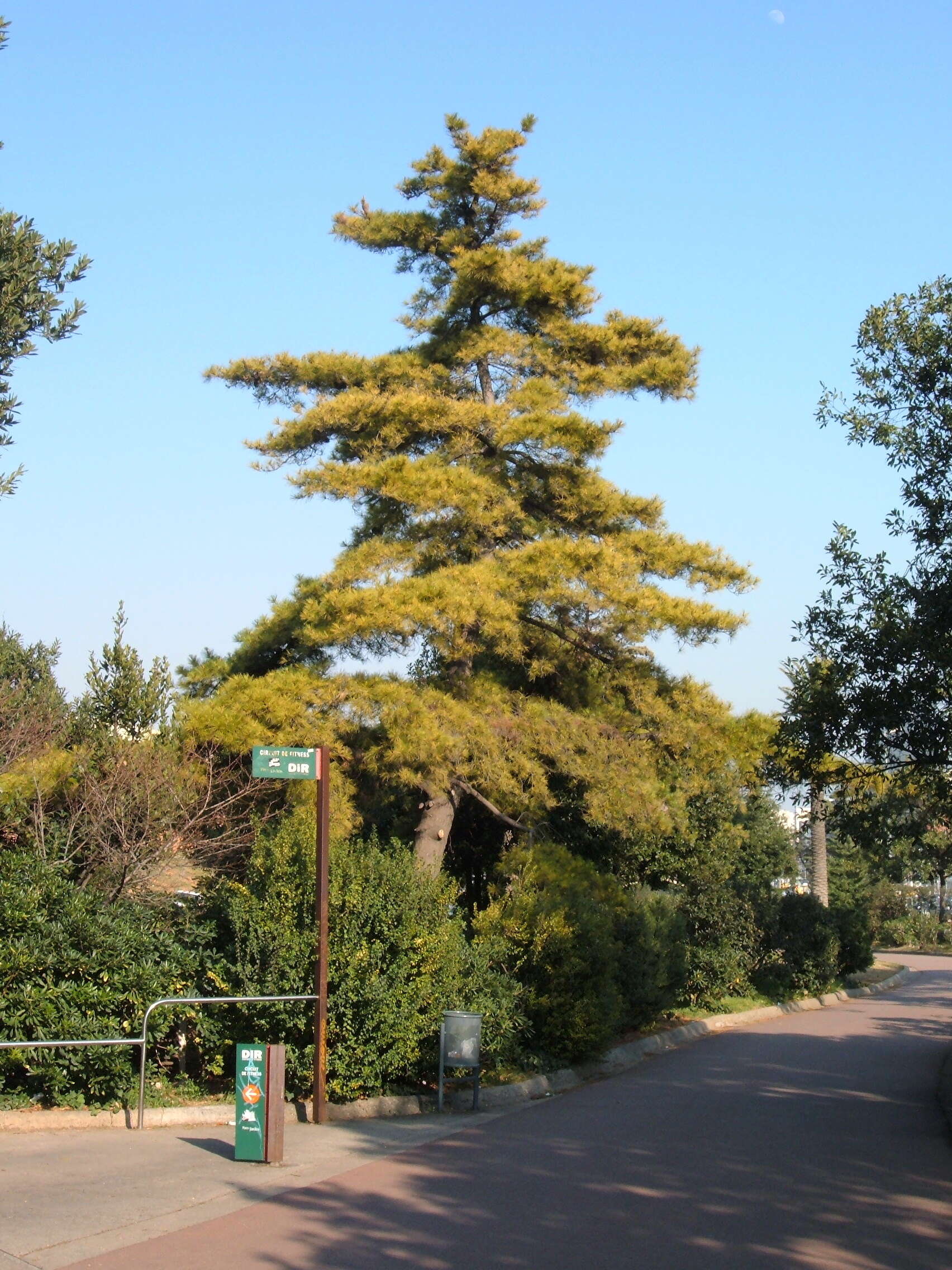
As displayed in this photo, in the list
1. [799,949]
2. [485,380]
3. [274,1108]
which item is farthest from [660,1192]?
[799,949]

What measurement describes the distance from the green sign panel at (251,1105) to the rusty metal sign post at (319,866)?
188 centimetres

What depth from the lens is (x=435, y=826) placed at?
62.8 ft

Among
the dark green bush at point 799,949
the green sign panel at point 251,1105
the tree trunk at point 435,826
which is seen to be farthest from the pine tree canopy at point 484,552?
the dark green bush at point 799,949

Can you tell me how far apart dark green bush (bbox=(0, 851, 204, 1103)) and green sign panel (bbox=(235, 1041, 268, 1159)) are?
7.08ft

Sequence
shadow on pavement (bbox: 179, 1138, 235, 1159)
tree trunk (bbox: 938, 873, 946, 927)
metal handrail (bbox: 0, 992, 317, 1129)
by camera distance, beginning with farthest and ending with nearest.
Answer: tree trunk (bbox: 938, 873, 946, 927)
metal handrail (bbox: 0, 992, 317, 1129)
shadow on pavement (bbox: 179, 1138, 235, 1159)

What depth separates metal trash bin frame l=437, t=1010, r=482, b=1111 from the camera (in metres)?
12.4

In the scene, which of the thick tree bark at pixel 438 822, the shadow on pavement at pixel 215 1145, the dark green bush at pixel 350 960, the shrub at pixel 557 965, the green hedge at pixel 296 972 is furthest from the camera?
the thick tree bark at pixel 438 822

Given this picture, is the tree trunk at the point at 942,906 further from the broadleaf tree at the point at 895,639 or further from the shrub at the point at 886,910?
the broadleaf tree at the point at 895,639

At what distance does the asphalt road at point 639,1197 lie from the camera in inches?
288

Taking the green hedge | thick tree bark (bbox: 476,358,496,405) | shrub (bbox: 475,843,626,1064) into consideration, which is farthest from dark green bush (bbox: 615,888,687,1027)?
thick tree bark (bbox: 476,358,496,405)

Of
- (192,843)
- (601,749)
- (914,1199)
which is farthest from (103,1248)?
(601,749)

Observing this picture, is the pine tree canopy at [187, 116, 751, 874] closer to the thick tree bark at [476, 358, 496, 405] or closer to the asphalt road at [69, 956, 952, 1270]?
the thick tree bark at [476, 358, 496, 405]

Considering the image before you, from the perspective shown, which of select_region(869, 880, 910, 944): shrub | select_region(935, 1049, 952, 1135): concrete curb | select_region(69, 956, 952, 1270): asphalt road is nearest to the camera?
→ select_region(69, 956, 952, 1270): asphalt road

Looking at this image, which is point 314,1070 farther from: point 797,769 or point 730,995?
point 730,995
